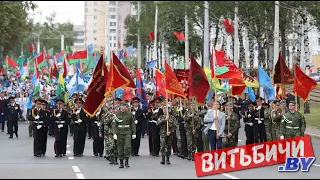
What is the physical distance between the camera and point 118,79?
69.2 ft

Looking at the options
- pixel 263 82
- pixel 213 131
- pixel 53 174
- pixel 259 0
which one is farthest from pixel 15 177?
pixel 259 0

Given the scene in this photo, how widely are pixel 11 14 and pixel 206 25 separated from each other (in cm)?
1232

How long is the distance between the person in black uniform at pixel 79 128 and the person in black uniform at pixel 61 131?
25 centimetres

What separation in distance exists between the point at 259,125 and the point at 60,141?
539cm

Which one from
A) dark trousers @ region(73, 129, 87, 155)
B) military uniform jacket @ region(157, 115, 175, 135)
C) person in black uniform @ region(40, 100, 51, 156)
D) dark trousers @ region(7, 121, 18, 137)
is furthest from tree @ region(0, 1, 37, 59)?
military uniform jacket @ region(157, 115, 175, 135)

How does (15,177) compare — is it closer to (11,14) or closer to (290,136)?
(290,136)

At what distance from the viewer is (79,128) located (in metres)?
23.4

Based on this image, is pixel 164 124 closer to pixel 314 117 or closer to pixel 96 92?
pixel 96 92

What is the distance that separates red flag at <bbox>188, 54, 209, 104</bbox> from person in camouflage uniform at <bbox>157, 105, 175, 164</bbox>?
0.82 meters

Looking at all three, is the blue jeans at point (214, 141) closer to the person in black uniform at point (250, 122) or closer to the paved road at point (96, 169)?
the paved road at point (96, 169)

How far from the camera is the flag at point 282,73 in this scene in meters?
23.2

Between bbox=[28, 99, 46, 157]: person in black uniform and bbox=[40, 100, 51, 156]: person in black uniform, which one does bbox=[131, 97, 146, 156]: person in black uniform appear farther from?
bbox=[28, 99, 46, 157]: person in black uniform

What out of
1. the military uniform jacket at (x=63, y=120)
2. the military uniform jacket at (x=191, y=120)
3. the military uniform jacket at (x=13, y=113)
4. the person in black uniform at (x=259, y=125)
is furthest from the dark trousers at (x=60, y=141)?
the military uniform jacket at (x=13, y=113)

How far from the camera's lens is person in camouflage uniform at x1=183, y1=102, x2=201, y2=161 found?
2119 cm
